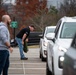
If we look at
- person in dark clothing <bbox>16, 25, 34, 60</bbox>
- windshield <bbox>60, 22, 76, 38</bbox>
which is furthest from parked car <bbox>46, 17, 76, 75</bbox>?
person in dark clothing <bbox>16, 25, 34, 60</bbox>

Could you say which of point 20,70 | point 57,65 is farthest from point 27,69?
point 57,65

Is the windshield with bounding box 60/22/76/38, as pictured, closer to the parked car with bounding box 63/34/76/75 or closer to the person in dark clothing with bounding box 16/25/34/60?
the parked car with bounding box 63/34/76/75

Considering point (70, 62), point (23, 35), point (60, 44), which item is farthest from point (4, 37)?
point (23, 35)

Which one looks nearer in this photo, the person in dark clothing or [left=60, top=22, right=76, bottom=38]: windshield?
[left=60, top=22, right=76, bottom=38]: windshield

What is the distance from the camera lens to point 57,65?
1004 centimetres

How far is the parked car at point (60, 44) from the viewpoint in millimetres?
10039

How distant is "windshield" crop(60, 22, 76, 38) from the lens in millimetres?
11969

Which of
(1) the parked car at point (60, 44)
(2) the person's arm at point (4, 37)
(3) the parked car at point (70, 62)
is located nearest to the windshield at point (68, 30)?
(1) the parked car at point (60, 44)

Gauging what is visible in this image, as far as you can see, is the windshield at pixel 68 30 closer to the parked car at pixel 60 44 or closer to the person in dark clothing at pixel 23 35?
the parked car at pixel 60 44

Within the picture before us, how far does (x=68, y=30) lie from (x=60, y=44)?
65.8 inches

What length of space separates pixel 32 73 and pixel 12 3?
61.4m

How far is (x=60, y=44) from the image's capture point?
10.7 m

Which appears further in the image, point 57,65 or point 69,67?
point 57,65

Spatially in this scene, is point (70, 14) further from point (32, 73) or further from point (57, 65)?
point (57, 65)
